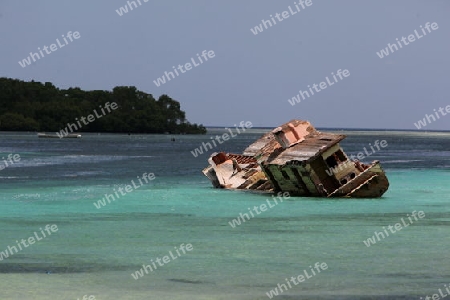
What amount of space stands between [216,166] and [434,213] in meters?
14.1

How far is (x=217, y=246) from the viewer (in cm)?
2417

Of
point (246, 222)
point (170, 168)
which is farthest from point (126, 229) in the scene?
point (170, 168)

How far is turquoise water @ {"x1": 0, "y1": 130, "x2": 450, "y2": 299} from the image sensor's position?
18594 millimetres

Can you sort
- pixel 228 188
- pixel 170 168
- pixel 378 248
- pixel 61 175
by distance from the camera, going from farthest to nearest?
pixel 170 168 → pixel 61 175 → pixel 228 188 → pixel 378 248

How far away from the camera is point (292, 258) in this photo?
22.2 metres

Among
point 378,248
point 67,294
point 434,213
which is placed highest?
point 67,294

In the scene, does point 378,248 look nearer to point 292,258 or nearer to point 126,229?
point 292,258

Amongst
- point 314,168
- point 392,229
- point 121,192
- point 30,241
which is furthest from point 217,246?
point 121,192

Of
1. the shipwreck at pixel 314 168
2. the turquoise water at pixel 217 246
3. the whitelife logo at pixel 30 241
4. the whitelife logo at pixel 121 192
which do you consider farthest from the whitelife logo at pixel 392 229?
the whitelife logo at pixel 121 192

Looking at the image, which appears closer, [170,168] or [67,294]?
[67,294]

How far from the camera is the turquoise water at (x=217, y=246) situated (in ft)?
61.0

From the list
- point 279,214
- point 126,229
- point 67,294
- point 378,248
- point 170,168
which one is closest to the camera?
point 67,294

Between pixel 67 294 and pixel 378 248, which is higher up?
pixel 67 294

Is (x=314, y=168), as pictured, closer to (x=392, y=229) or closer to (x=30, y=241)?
(x=392, y=229)
